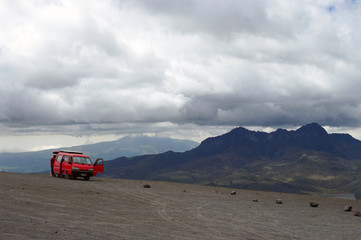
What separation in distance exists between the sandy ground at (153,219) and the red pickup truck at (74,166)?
12.8 m

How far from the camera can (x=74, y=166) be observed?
4094cm

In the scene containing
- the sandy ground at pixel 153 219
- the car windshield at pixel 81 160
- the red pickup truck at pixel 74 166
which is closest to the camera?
the sandy ground at pixel 153 219

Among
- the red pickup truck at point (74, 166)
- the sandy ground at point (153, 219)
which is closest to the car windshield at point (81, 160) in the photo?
the red pickup truck at point (74, 166)

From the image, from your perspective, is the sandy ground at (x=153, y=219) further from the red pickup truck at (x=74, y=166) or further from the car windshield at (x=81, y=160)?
the car windshield at (x=81, y=160)

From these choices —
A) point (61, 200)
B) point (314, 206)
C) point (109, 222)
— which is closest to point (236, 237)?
point (109, 222)

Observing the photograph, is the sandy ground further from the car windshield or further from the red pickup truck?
the car windshield

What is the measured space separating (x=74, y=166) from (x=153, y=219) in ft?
80.8

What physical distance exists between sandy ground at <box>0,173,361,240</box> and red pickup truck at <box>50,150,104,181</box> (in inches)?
503

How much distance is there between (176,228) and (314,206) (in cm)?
1629

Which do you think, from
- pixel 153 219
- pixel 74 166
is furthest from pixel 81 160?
pixel 153 219

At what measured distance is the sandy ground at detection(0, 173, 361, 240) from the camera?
1433 centimetres

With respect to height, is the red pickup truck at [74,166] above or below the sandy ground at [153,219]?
above

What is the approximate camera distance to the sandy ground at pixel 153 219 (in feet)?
47.0

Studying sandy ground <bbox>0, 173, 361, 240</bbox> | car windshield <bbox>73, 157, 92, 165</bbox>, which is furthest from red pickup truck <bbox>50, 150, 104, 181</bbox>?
sandy ground <bbox>0, 173, 361, 240</bbox>
